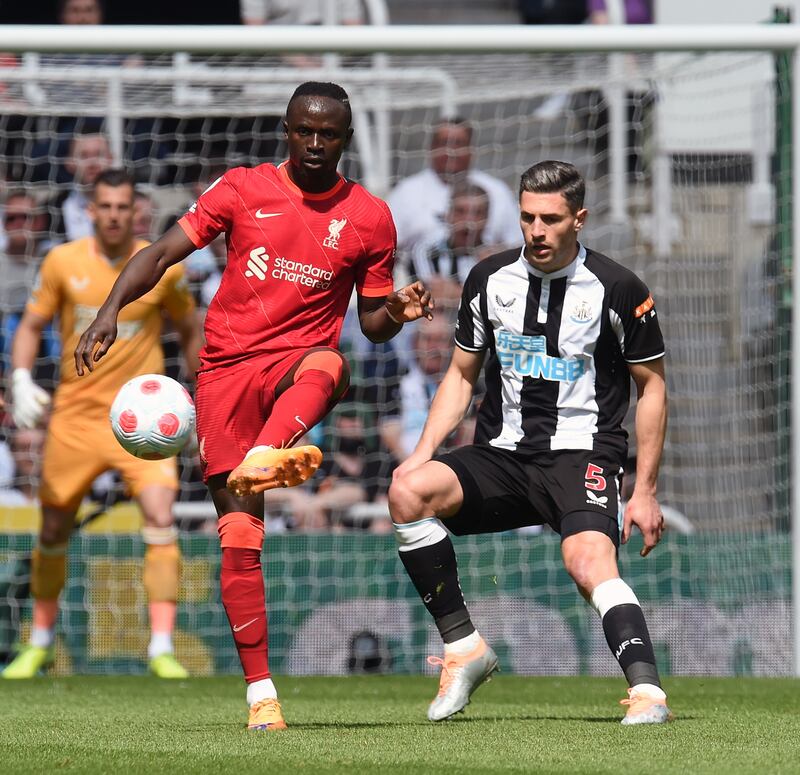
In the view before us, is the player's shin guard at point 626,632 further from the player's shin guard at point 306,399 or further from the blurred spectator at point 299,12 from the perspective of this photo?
the blurred spectator at point 299,12

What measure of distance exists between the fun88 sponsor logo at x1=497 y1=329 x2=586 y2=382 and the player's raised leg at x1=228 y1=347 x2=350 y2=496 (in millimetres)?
652

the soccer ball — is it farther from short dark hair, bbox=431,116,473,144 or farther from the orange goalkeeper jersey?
short dark hair, bbox=431,116,473,144

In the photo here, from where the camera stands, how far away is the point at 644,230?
32.4ft

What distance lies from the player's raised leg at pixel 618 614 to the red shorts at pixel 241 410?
45.3 inches

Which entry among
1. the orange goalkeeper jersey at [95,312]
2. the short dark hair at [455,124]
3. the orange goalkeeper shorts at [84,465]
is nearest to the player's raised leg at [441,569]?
the orange goalkeeper shorts at [84,465]

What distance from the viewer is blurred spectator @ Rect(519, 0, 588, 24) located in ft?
41.3

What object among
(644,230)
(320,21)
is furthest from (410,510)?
(320,21)

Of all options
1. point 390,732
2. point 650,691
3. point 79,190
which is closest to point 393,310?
point 390,732

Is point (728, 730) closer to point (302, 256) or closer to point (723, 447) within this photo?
point (302, 256)

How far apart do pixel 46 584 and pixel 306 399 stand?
361 centimetres

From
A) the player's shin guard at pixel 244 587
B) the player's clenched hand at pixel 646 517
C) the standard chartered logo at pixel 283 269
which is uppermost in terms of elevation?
the standard chartered logo at pixel 283 269

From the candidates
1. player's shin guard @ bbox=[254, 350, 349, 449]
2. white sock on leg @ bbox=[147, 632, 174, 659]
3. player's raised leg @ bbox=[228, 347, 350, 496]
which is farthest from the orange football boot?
white sock on leg @ bbox=[147, 632, 174, 659]

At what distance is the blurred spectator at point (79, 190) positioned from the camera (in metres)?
9.94

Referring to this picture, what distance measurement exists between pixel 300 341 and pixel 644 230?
4.98 meters
